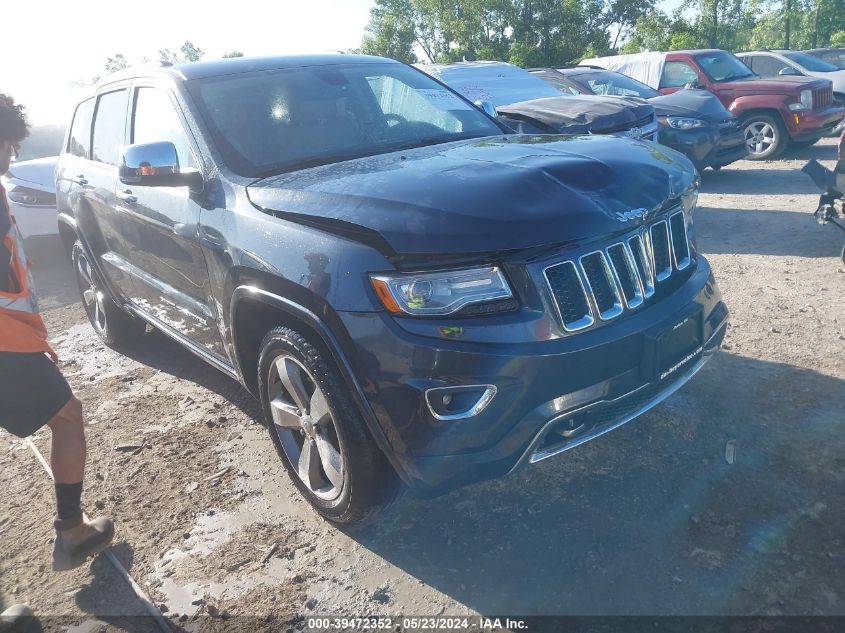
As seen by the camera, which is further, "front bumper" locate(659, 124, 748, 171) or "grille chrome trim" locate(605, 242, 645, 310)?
"front bumper" locate(659, 124, 748, 171)

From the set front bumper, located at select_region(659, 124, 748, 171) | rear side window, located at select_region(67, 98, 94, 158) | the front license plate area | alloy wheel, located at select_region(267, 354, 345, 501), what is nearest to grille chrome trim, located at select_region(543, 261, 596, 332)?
the front license plate area

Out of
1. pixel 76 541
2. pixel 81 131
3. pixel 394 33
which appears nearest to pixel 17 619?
pixel 76 541

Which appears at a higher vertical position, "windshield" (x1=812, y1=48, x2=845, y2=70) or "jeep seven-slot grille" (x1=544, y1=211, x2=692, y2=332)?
"jeep seven-slot grille" (x1=544, y1=211, x2=692, y2=332)

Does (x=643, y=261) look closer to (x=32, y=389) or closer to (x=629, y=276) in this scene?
(x=629, y=276)

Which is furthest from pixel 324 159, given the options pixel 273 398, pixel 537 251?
pixel 537 251

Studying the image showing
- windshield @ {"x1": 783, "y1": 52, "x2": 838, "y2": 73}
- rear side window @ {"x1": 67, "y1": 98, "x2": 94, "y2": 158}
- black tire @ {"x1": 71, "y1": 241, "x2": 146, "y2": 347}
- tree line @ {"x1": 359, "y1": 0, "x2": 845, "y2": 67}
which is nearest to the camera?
rear side window @ {"x1": 67, "y1": 98, "x2": 94, "y2": 158}

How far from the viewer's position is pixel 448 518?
282 centimetres

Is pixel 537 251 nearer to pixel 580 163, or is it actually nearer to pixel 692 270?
pixel 580 163

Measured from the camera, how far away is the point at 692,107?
8.80 metres

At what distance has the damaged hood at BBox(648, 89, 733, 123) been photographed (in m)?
8.69

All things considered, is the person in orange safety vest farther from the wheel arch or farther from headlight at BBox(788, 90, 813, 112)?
headlight at BBox(788, 90, 813, 112)

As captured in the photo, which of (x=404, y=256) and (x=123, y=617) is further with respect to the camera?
(x=123, y=617)

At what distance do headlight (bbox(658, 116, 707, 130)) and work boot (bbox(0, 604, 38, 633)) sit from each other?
8.46 metres

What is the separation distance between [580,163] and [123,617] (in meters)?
2.39
